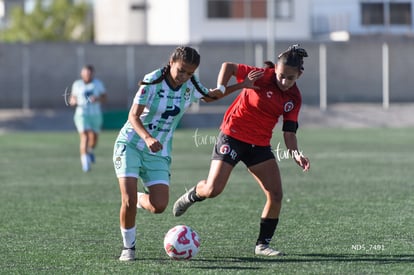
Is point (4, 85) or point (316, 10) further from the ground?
point (316, 10)

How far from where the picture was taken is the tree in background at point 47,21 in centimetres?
7475

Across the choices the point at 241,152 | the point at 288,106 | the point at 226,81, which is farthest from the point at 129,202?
the point at 288,106

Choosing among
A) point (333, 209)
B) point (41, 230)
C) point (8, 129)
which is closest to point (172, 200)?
point (333, 209)

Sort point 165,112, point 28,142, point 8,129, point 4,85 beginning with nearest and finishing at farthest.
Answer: point 165,112, point 28,142, point 8,129, point 4,85

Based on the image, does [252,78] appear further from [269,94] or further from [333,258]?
[333,258]

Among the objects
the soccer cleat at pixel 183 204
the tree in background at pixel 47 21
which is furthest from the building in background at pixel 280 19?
the soccer cleat at pixel 183 204

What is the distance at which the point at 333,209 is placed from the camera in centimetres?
1208

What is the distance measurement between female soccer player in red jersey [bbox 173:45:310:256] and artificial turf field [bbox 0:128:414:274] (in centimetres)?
48

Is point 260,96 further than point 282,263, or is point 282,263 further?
point 260,96

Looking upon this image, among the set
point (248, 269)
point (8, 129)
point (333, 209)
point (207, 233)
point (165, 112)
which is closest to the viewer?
point (248, 269)

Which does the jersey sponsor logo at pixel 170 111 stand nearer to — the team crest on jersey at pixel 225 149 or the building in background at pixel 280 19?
the team crest on jersey at pixel 225 149

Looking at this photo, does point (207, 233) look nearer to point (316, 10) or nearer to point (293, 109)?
point (293, 109)

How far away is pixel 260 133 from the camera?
8797 mm

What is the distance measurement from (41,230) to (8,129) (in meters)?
28.8
